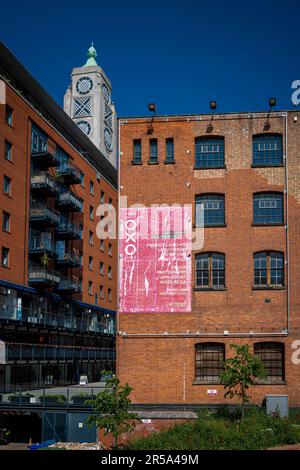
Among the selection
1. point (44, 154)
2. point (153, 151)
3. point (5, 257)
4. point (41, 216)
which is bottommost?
point (5, 257)

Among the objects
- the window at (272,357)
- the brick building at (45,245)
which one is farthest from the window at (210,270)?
the brick building at (45,245)

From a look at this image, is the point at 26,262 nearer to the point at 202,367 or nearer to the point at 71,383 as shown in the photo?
the point at 71,383

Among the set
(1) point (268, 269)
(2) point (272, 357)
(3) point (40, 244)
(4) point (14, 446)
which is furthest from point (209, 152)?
(3) point (40, 244)

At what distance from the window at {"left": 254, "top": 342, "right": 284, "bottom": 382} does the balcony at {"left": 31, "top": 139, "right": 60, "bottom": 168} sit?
27.9 metres

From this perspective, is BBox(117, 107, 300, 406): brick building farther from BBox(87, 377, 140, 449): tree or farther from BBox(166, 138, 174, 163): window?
BBox(87, 377, 140, 449): tree

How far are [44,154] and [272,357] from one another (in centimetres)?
2841

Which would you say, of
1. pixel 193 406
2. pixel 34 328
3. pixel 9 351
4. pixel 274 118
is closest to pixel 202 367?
pixel 193 406

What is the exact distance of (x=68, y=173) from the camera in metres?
56.8

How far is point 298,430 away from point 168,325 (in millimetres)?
7847

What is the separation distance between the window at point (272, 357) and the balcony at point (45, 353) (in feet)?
59.5

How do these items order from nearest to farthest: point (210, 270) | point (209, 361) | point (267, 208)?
point (209, 361) < point (210, 270) < point (267, 208)

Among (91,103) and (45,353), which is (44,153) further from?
(91,103)

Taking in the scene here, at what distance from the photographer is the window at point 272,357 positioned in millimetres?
29422
